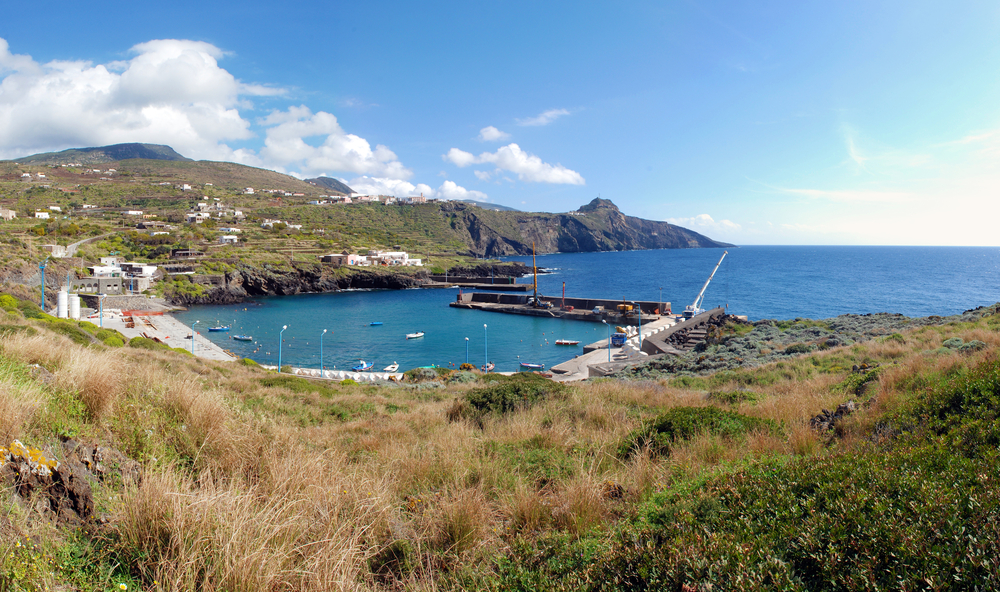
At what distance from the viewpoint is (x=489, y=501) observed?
3.40m

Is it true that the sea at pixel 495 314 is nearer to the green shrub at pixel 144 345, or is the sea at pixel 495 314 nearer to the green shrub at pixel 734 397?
the green shrub at pixel 144 345

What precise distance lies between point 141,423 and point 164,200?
130 m

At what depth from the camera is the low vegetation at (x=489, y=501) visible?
6.57 ft

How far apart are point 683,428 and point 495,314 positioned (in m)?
56.2

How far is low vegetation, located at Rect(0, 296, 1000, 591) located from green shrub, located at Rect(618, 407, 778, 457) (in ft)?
0.12

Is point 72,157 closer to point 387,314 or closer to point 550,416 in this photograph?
point 387,314

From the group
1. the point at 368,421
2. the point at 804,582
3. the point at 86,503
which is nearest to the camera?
the point at 804,582

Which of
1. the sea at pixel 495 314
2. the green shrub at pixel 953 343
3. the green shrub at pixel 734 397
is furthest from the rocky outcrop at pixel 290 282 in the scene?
the green shrub at pixel 953 343

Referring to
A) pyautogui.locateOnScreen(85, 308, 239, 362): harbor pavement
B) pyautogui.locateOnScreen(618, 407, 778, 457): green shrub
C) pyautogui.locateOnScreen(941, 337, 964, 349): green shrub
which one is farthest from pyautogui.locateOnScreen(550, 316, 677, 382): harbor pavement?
pyautogui.locateOnScreen(85, 308, 239, 362): harbor pavement

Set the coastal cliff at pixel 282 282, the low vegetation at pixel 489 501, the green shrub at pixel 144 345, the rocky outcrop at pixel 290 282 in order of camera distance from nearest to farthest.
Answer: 1. the low vegetation at pixel 489 501
2. the green shrub at pixel 144 345
3. the coastal cliff at pixel 282 282
4. the rocky outcrop at pixel 290 282

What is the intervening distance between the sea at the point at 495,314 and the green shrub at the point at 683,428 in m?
29.4

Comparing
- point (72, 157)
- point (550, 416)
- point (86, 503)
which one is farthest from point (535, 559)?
point (72, 157)

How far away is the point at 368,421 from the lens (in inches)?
300

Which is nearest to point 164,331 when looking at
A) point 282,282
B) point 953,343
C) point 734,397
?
point 282,282
